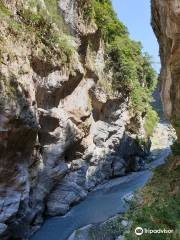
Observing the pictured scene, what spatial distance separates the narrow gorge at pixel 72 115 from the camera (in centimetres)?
1387

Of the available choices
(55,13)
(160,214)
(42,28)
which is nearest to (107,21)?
(55,13)

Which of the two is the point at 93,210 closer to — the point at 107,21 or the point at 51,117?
the point at 51,117

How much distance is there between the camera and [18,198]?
1443cm

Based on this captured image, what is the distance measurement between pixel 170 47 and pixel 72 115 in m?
9.05

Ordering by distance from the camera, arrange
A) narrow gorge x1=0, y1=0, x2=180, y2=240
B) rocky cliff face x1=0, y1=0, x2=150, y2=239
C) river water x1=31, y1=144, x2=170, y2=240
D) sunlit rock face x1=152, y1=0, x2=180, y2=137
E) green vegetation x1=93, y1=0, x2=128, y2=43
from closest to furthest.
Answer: sunlit rock face x1=152, y1=0, x2=180, y2=137, narrow gorge x1=0, y1=0, x2=180, y2=240, rocky cliff face x1=0, y1=0, x2=150, y2=239, river water x1=31, y1=144, x2=170, y2=240, green vegetation x1=93, y1=0, x2=128, y2=43

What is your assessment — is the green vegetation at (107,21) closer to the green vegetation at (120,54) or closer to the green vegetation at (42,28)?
the green vegetation at (120,54)

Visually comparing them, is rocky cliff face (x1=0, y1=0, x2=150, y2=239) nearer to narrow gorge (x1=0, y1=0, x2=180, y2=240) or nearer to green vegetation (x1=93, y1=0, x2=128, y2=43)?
narrow gorge (x1=0, y1=0, x2=180, y2=240)

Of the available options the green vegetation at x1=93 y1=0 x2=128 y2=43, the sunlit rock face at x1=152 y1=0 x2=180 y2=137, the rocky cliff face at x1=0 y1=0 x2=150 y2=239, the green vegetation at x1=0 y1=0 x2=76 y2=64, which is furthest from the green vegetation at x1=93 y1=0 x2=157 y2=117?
the sunlit rock face at x1=152 y1=0 x2=180 y2=137

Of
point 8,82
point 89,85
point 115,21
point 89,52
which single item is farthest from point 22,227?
point 115,21

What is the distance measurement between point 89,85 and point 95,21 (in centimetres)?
473

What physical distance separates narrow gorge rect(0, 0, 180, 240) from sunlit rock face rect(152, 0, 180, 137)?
5cm

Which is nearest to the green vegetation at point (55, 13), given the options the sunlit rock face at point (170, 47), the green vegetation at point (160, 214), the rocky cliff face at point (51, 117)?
the rocky cliff face at point (51, 117)

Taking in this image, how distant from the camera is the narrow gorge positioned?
13.9 m

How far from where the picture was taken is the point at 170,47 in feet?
42.1
